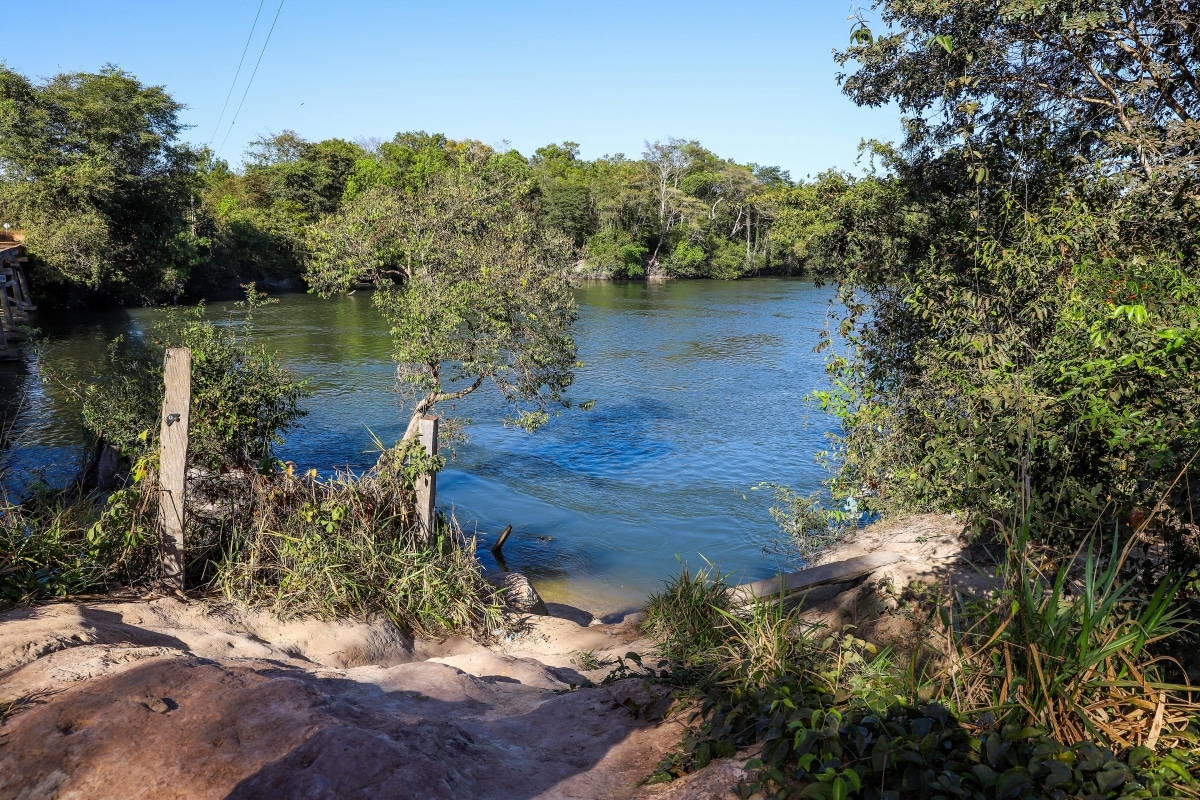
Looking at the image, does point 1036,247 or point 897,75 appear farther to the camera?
point 897,75

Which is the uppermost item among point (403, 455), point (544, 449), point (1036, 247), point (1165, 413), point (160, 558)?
point (1036, 247)

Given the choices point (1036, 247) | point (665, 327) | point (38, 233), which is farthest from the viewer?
point (665, 327)

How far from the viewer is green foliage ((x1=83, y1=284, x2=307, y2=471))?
7941 millimetres

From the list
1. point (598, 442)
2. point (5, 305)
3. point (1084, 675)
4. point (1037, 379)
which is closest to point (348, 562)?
point (1084, 675)

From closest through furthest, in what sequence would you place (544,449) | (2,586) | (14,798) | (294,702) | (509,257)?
1. (14,798)
2. (294,702)
3. (2,586)
4. (509,257)
5. (544,449)

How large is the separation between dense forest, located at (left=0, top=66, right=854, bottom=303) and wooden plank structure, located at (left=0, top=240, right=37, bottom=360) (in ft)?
4.11

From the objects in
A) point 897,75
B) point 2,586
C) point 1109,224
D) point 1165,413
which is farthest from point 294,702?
point 897,75

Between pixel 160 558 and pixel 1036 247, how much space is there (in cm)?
839

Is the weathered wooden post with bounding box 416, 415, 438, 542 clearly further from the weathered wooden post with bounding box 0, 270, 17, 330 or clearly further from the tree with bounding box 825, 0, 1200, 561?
the weathered wooden post with bounding box 0, 270, 17, 330

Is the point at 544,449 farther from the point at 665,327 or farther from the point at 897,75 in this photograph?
the point at 665,327

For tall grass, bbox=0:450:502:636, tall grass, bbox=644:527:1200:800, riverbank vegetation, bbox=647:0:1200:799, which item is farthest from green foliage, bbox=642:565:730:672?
tall grass, bbox=0:450:502:636

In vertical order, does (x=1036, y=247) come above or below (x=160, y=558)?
above

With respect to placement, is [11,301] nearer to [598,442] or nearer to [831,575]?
[598,442]

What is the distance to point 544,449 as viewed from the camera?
62.2ft
